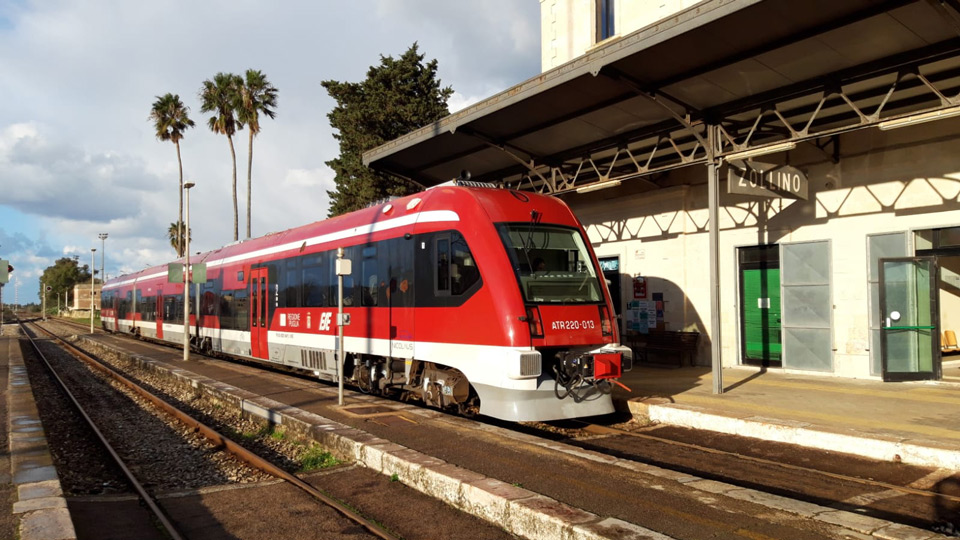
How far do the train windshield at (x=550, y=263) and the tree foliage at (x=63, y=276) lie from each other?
4816 inches

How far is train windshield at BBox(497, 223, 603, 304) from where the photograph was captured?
8375 mm

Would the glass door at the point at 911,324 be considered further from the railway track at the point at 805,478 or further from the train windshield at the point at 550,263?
the train windshield at the point at 550,263

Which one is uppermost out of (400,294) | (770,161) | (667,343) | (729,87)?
(729,87)

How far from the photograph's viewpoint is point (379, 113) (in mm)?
28547

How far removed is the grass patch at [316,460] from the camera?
720cm

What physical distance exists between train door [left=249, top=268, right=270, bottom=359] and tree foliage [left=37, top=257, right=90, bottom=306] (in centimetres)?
11328

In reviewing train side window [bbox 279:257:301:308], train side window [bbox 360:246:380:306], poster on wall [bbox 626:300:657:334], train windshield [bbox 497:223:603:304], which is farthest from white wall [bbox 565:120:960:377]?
train side window [bbox 279:257:301:308]

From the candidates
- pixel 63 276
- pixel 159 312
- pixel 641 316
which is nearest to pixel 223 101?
pixel 159 312

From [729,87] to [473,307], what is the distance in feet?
19.9

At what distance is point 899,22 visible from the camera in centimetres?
869

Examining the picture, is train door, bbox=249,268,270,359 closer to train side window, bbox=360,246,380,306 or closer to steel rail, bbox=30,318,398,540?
steel rail, bbox=30,318,398,540

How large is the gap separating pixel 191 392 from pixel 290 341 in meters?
2.34

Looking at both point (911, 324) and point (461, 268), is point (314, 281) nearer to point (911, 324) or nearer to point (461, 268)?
point (461, 268)

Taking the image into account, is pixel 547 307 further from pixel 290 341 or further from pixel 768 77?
pixel 290 341
